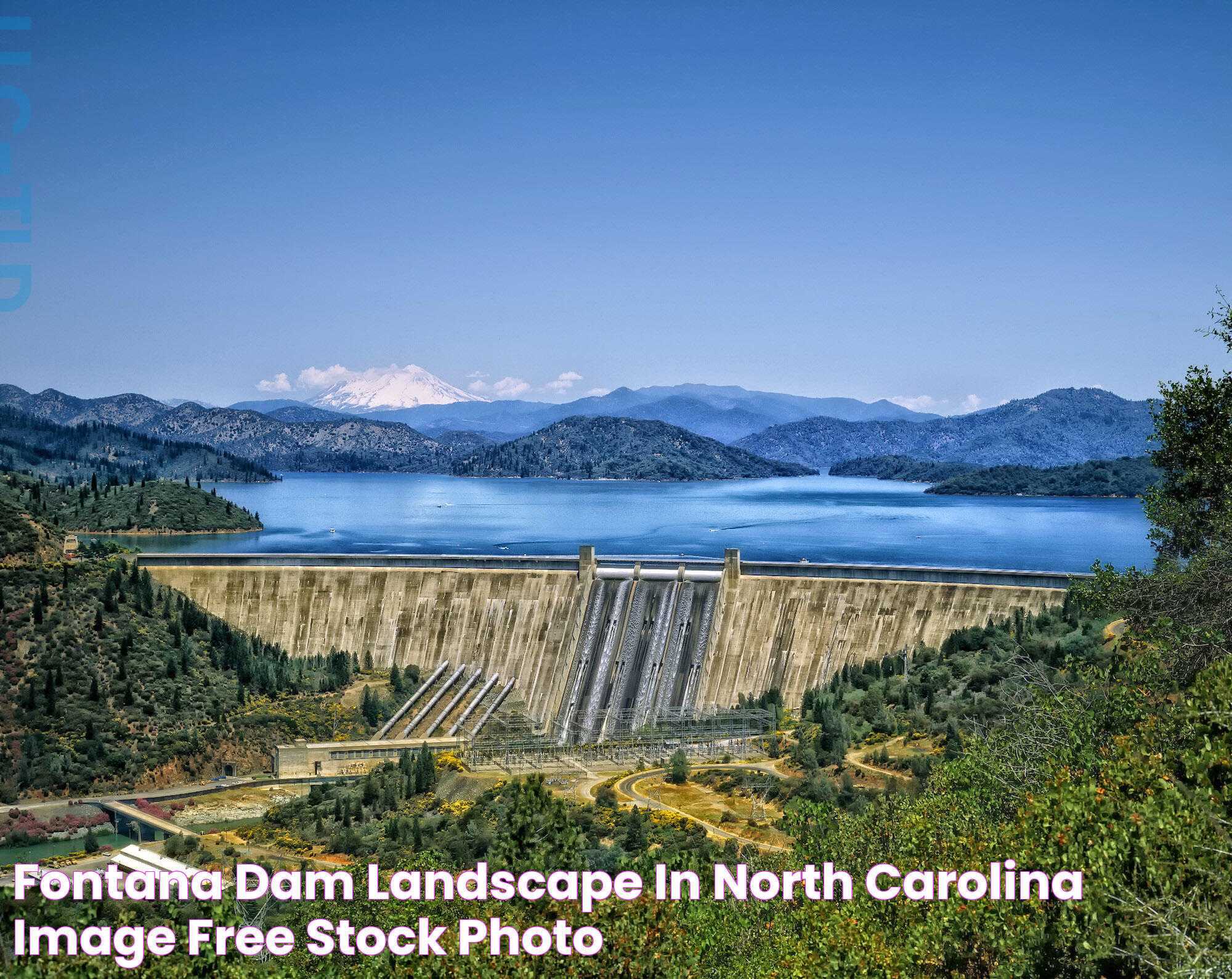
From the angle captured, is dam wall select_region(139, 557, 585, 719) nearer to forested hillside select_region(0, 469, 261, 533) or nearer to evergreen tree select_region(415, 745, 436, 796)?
evergreen tree select_region(415, 745, 436, 796)

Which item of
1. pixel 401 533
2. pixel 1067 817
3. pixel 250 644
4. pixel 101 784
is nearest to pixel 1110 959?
A: pixel 1067 817

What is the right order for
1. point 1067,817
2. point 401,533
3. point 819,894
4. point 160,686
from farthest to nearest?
point 401,533, point 160,686, point 819,894, point 1067,817

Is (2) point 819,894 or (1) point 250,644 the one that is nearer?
(2) point 819,894

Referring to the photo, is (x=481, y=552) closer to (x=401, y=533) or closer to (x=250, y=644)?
(x=401, y=533)

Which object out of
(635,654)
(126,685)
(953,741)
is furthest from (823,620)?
(126,685)

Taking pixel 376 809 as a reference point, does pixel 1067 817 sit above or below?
above

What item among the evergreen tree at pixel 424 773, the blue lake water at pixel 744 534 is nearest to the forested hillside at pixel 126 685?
the evergreen tree at pixel 424 773

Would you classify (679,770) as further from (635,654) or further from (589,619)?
(589,619)
